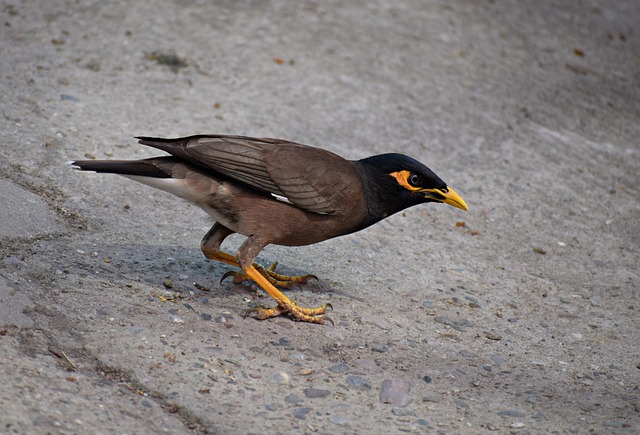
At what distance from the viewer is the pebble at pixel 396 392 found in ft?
13.7

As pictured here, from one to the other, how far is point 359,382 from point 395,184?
134cm

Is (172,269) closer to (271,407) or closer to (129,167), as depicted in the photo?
(129,167)

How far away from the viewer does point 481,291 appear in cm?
555

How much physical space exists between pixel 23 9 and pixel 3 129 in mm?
2398

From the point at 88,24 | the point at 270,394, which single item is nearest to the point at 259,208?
the point at 270,394

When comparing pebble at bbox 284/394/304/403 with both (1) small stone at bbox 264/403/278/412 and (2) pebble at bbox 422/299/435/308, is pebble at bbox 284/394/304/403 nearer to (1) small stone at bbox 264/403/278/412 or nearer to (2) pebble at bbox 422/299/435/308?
(1) small stone at bbox 264/403/278/412

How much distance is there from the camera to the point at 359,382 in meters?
4.29

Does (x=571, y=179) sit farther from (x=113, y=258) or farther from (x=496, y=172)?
(x=113, y=258)

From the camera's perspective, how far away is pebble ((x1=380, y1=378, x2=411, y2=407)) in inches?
164

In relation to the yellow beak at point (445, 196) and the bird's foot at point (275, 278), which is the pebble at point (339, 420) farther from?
the yellow beak at point (445, 196)

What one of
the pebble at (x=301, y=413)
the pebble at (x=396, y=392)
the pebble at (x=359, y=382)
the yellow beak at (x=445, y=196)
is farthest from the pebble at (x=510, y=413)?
the yellow beak at (x=445, y=196)

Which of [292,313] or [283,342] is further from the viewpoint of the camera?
[292,313]

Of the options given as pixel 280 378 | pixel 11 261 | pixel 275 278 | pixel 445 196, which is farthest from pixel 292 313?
pixel 11 261

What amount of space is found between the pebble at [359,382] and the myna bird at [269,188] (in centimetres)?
59
